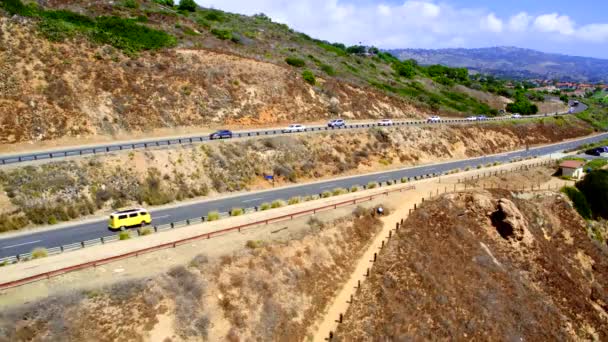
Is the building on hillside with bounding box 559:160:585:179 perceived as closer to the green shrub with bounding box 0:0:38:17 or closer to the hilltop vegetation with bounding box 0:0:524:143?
the hilltop vegetation with bounding box 0:0:524:143

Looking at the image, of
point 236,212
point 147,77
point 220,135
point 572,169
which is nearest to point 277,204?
point 236,212

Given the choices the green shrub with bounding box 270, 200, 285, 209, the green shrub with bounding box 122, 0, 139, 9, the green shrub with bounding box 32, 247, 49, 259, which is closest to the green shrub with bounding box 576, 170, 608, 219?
the green shrub with bounding box 270, 200, 285, 209

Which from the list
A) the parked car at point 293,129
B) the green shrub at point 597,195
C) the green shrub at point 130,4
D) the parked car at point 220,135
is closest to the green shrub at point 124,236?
the parked car at point 220,135

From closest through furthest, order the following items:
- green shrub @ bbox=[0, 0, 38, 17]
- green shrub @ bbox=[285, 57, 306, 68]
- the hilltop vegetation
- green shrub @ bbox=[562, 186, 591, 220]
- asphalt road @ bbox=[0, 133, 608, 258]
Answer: asphalt road @ bbox=[0, 133, 608, 258]
the hilltop vegetation
green shrub @ bbox=[562, 186, 591, 220]
green shrub @ bbox=[0, 0, 38, 17]
green shrub @ bbox=[285, 57, 306, 68]

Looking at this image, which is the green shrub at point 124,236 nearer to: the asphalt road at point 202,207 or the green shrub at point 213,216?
the asphalt road at point 202,207

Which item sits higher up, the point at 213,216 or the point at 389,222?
the point at 213,216

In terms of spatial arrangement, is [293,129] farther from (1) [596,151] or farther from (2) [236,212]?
(1) [596,151]
